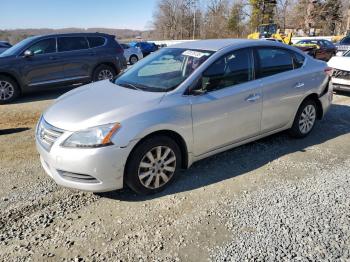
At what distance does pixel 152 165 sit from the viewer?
353cm

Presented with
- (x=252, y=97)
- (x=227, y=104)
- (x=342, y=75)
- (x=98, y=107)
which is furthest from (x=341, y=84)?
(x=98, y=107)

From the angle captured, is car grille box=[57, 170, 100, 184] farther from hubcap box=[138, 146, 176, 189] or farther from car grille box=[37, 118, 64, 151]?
hubcap box=[138, 146, 176, 189]

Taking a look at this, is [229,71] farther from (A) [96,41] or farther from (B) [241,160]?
(A) [96,41]

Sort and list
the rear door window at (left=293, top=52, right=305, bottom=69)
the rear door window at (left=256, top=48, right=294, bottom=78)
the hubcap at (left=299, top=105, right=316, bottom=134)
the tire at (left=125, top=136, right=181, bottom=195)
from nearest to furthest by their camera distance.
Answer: the tire at (left=125, top=136, right=181, bottom=195) < the rear door window at (left=256, top=48, right=294, bottom=78) < the rear door window at (left=293, top=52, right=305, bottom=69) < the hubcap at (left=299, top=105, right=316, bottom=134)

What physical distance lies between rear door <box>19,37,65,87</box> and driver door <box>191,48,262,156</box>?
6192 mm

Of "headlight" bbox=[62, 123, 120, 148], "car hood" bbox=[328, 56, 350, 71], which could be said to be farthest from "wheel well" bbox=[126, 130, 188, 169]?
"car hood" bbox=[328, 56, 350, 71]

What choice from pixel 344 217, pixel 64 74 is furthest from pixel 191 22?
pixel 344 217

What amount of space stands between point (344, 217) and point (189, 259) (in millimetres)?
1662

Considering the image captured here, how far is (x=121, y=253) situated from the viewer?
2.73 m

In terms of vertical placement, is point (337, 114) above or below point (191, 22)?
below

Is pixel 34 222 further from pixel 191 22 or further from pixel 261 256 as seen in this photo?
pixel 191 22

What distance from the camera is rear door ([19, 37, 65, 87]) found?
8.45 meters

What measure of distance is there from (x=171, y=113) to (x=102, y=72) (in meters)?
6.88

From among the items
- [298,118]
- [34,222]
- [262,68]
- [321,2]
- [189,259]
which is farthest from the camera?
[321,2]
